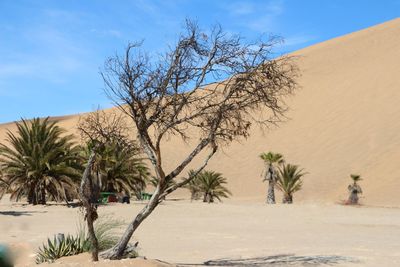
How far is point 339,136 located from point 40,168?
3329 cm

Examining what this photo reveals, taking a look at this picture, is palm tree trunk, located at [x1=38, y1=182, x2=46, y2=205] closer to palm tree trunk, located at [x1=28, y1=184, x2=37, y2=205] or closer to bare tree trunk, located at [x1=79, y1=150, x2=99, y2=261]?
palm tree trunk, located at [x1=28, y1=184, x2=37, y2=205]

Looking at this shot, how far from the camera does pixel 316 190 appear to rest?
130 ft

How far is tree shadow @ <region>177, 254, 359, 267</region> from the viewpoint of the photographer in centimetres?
917

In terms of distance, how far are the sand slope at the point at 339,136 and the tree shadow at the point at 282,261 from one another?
21.4m

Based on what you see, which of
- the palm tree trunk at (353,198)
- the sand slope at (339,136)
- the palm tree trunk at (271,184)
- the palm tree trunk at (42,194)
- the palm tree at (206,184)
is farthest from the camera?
the sand slope at (339,136)

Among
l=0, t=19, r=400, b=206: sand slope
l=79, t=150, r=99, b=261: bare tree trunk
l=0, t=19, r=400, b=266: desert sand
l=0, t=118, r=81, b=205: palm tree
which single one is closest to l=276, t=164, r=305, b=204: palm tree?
l=0, t=19, r=400, b=266: desert sand

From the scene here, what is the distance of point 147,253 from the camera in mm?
10750

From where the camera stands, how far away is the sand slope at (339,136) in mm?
38344

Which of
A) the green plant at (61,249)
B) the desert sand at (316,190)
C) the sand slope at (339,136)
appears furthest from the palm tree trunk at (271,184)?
the green plant at (61,249)

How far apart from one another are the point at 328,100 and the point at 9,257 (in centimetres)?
6012

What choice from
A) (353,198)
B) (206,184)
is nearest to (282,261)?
(353,198)

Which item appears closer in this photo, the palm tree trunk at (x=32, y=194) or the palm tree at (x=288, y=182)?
the palm tree trunk at (x=32, y=194)

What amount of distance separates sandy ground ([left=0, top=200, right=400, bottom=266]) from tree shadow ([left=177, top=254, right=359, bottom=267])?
7 centimetres

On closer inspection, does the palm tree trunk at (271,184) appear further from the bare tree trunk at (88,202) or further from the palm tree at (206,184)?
the bare tree trunk at (88,202)
